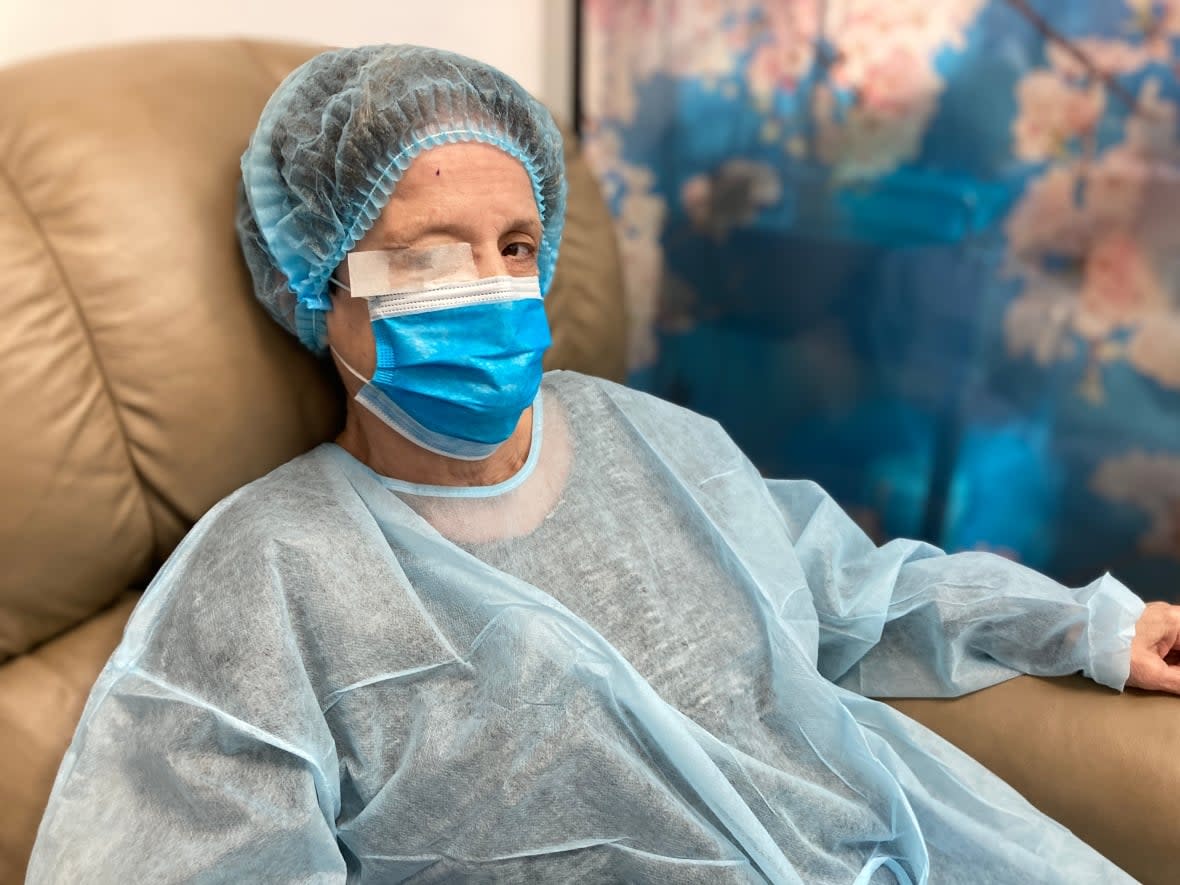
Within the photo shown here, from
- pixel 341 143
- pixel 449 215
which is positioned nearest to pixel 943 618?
pixel 449 215

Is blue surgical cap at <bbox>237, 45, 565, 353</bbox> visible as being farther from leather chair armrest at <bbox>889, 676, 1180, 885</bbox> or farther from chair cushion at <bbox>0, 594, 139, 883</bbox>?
leather chair armrest at <bbox>889, 676, 1180, 885</bbox>

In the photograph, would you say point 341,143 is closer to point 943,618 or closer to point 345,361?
point 345,361

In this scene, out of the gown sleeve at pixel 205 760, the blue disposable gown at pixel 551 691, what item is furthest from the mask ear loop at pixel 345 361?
the gown sleeve at pixel 205 760

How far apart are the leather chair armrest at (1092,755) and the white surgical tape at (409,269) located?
0.79 m

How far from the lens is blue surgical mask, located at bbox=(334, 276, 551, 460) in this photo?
3.43 feet

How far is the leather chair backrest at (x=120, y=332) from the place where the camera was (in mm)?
999

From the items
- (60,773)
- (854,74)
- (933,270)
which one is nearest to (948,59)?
(854,74)

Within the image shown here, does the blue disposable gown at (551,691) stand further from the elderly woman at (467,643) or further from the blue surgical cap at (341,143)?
the blue surgical cap at (341,143)

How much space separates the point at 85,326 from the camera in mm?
1047

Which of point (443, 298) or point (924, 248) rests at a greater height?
point (443, 298)

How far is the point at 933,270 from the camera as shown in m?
1.59

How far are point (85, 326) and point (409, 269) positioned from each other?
34 centimetres

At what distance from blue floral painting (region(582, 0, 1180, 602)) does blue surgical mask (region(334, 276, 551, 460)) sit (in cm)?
78

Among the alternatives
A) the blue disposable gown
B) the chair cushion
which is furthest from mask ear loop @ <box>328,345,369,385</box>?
the chair cushion
